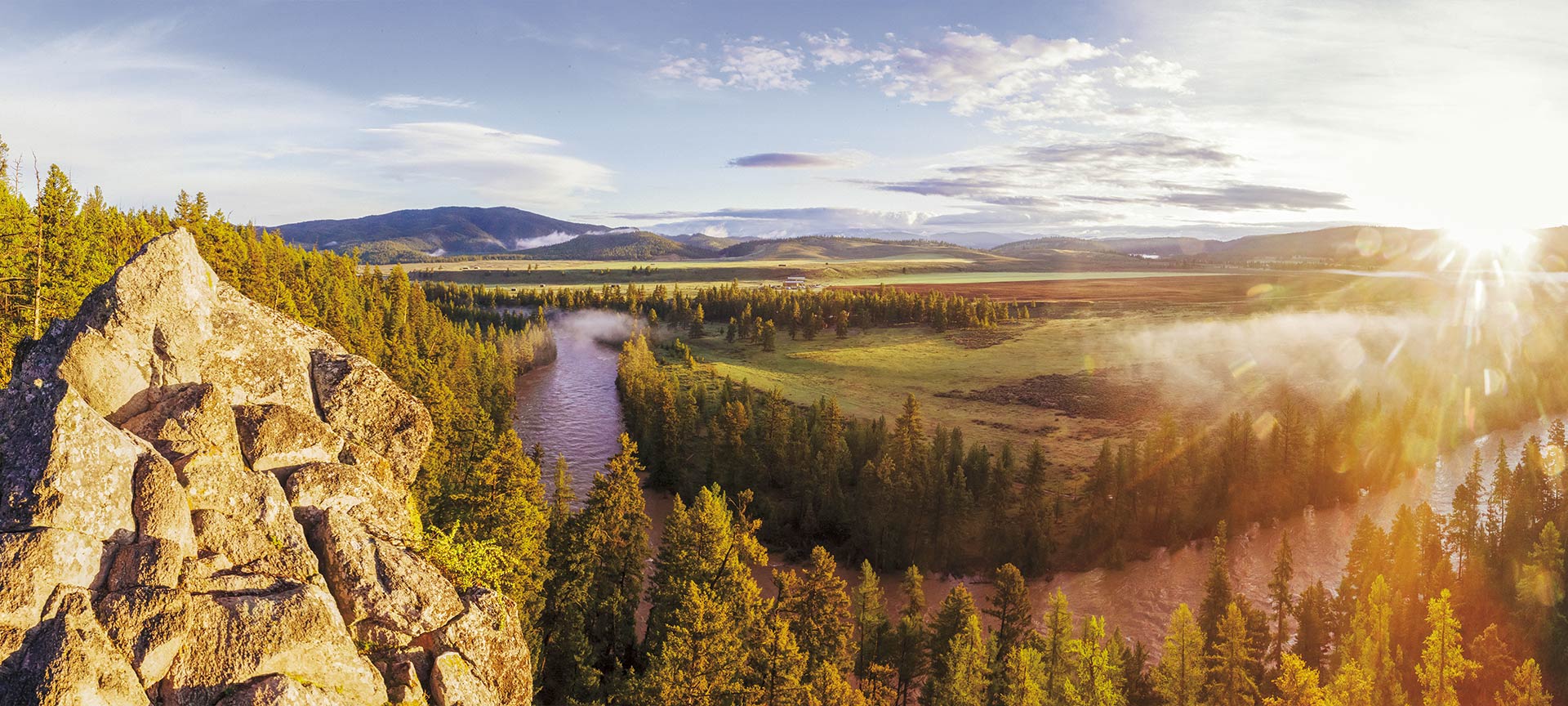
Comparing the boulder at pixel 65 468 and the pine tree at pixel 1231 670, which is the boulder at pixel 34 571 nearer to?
the boulder at pixel 65 468

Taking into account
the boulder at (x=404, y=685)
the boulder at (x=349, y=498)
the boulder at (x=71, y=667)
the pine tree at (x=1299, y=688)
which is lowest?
the pine tree at (x=1299, y=688)

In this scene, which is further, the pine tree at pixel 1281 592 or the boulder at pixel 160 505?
the pine tree at pixel 1281 592

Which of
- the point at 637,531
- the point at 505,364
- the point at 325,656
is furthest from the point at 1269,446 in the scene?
the point at 505,364

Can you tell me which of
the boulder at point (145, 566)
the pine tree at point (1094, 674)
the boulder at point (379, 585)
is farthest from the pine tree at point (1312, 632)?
the boulder at point (145, 566)

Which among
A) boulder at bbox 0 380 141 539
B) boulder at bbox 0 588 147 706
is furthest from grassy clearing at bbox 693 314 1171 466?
boulder at bbox 0 588 147 706

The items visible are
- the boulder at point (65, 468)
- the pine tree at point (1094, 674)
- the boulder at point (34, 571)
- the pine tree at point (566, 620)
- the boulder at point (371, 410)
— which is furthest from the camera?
the pine tree at point (566, 620)

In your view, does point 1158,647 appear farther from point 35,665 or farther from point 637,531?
point 35,665

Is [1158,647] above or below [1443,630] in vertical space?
below
